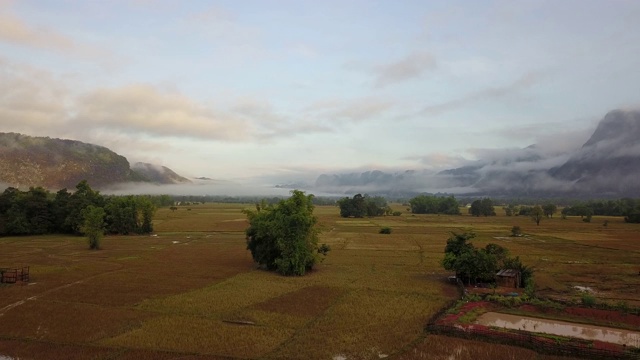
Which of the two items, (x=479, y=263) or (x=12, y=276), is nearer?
(x=12, y=276)

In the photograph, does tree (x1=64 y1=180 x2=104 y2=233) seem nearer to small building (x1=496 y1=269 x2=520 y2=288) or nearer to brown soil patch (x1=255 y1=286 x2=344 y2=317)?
brown soil patch (x1=255 y1=286 x2=344 y2=317)

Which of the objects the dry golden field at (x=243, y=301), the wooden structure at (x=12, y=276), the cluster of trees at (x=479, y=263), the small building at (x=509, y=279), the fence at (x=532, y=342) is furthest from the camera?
the cluster of trees at (x=479, y=263)

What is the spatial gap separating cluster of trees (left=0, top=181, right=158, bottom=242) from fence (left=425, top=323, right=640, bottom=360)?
217 ft

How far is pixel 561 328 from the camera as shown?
24.1 meters

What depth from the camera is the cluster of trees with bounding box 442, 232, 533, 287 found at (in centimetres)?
3550

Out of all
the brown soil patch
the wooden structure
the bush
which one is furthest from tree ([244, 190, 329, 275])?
the bush

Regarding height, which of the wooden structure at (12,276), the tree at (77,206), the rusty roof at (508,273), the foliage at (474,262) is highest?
the tree at (77,206)

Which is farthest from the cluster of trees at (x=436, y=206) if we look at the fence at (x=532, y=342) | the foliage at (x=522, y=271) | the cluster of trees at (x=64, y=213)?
the fence at (x=532, y=342)

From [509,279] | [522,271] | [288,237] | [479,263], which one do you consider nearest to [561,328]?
[509,279]

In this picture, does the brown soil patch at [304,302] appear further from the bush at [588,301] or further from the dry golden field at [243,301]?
the bush at [588,301]

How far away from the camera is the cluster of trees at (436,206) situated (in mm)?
155250

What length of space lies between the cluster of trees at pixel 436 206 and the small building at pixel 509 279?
122 meters

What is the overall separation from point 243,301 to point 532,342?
18228mm

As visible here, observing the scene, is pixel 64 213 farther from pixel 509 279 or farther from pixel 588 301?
pixel 588 301
